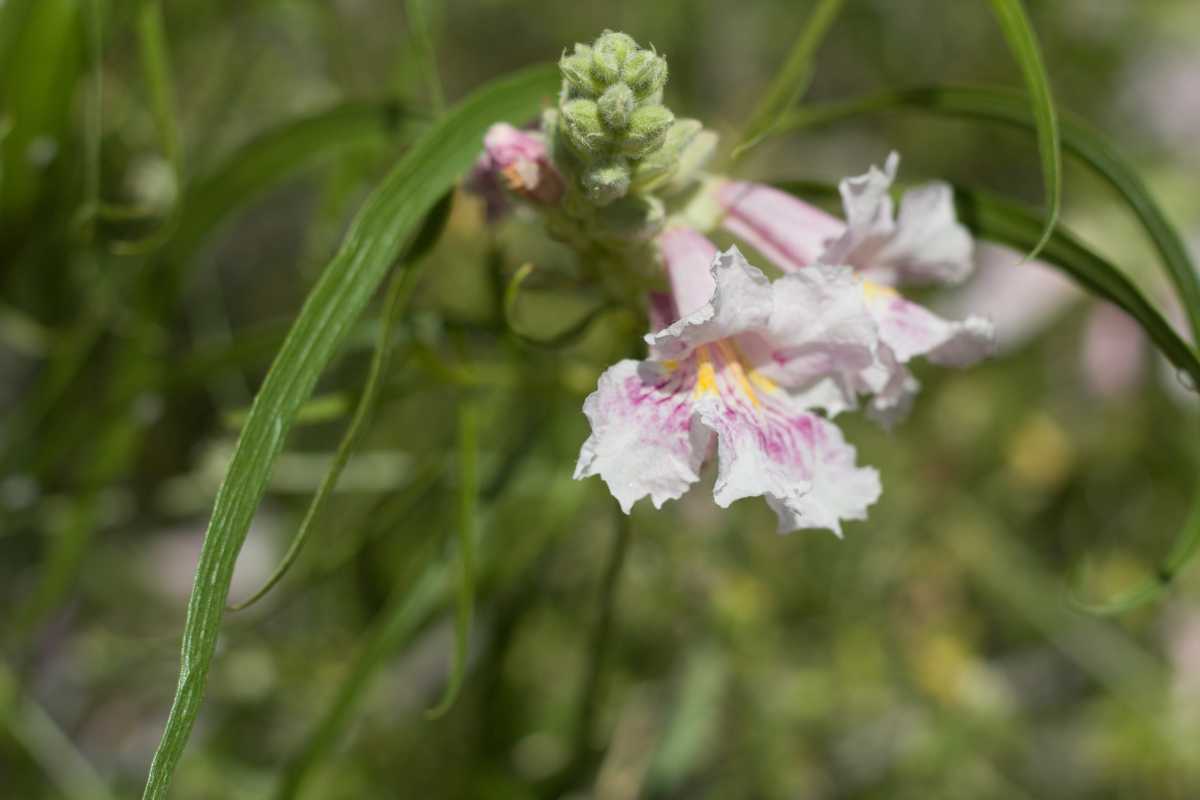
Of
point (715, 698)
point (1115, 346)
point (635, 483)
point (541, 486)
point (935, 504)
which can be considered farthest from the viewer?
point (1115, 346)

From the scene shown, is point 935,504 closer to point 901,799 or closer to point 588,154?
point 901,799

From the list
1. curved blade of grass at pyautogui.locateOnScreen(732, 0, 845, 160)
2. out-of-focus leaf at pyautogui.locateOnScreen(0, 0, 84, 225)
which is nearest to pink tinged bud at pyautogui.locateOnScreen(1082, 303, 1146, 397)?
curved blade of grass at pyautogui.locateOnScreen(732, 0, 845, 160)

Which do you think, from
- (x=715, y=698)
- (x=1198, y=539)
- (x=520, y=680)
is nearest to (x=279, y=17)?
(x=520, y=680)

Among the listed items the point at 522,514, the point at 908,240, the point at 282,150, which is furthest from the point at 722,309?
the point at 522,514

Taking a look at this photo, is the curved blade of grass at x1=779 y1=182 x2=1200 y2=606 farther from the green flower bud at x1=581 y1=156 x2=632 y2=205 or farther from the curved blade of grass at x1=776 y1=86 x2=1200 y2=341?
the green flower bud at x1=581 y1=156 x2=632 y2=205

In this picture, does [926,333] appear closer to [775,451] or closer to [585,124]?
[775,451]

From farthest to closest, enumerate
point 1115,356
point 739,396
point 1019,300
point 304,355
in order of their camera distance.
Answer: point 1019,300 → point 1115,356 → point 739,396 → point 304,355
